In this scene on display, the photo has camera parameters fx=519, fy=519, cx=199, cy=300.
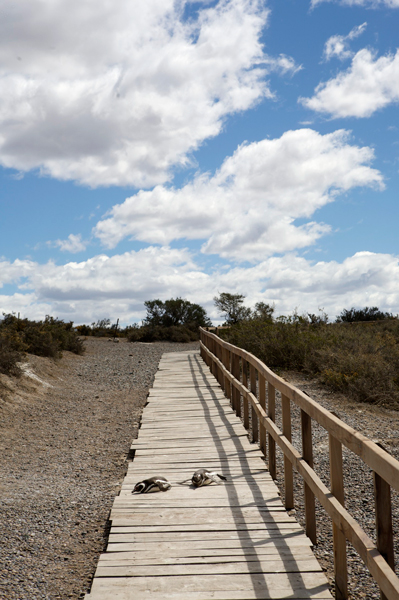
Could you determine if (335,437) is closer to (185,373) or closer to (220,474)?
(220,474)

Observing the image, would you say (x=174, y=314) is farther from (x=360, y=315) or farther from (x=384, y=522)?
(x=384, y=522)

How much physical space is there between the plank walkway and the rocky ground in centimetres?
34

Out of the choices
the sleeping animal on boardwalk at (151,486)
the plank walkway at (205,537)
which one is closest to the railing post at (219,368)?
the plank walkway at (205,537)

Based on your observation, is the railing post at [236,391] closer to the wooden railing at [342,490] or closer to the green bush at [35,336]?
the wooden railing at [342,490]

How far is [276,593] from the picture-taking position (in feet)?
10.8

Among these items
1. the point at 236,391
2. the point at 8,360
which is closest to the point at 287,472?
the point at 236,391

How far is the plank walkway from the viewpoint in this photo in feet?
11.1

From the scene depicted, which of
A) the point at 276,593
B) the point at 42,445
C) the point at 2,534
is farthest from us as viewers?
the point at 42,445

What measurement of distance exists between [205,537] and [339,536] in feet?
3.72

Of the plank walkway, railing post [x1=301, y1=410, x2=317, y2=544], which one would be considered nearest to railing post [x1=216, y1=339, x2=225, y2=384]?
the plank walkway

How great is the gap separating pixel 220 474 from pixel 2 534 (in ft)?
7.24

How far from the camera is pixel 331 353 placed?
512 inches

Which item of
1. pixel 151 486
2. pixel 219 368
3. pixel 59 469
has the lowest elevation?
pixel 59 469

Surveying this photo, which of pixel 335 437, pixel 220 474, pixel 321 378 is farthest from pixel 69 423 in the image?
pixel 335 437
